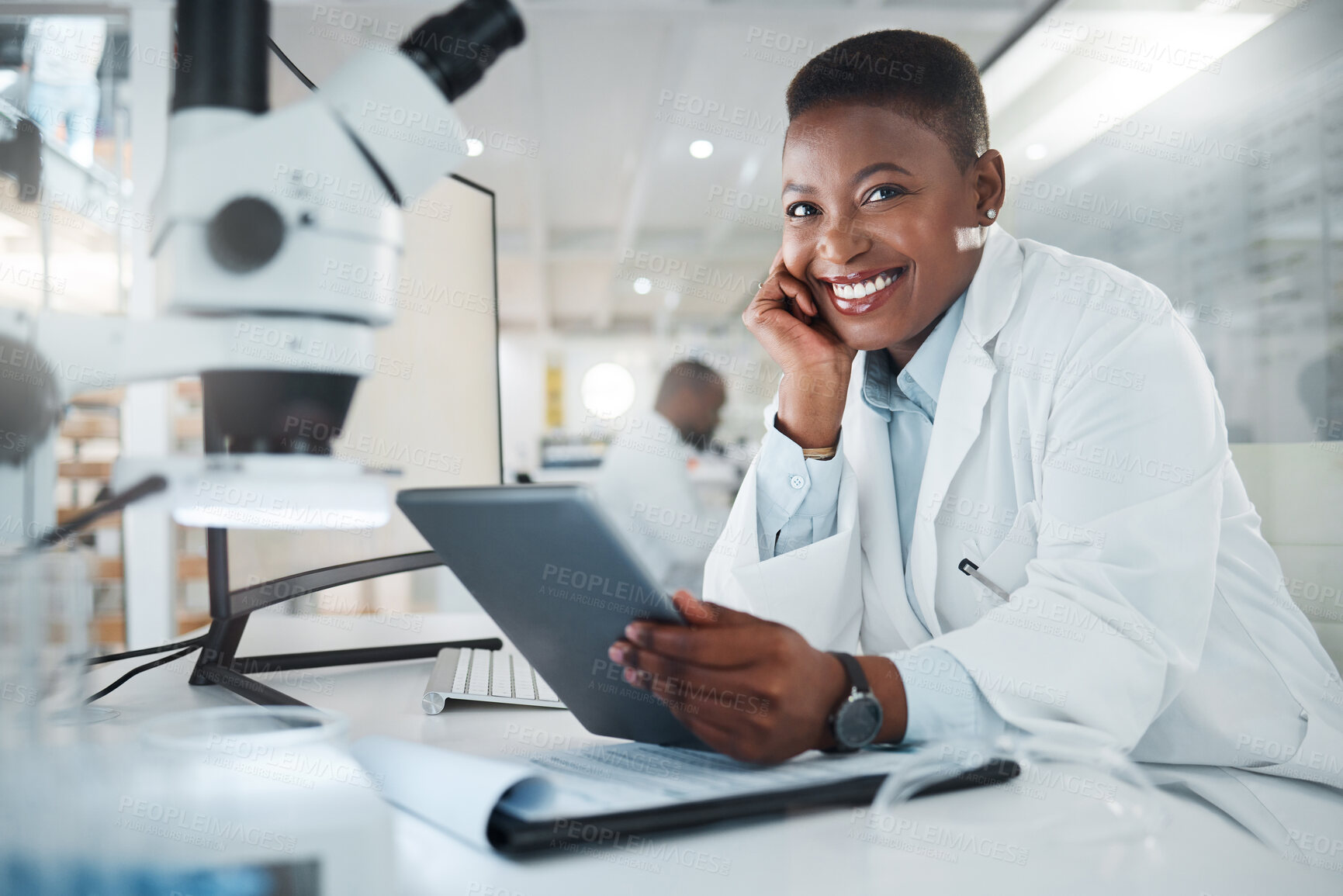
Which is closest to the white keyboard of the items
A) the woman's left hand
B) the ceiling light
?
the woman's left hand

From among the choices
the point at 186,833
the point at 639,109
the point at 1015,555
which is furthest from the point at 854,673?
the point at 639,109

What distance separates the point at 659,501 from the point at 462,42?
3225 mm

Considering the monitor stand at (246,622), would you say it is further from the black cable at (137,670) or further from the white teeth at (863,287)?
the white teeth at (863,287)

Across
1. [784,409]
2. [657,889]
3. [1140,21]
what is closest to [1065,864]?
[657,889]

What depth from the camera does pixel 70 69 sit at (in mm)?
2654

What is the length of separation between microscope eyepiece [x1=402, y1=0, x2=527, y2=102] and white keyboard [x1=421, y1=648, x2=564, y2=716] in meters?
0.50

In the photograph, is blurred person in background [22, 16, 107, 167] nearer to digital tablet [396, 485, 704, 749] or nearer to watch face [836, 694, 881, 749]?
digital tablet [396, 485, 704, 749]

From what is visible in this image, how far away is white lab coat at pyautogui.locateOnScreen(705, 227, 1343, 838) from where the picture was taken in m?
0.71

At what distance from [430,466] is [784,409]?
497mm

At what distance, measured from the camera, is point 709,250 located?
25.1 feet

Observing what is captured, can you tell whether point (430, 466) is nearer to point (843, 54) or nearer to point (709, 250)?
point (843, 54)

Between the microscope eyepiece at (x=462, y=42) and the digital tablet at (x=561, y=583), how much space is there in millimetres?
254

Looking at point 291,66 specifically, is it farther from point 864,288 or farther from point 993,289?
point 993,289

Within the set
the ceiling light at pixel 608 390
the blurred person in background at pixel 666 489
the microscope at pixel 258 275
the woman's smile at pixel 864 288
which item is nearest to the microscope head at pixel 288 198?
the microscope at pixel 258 275
